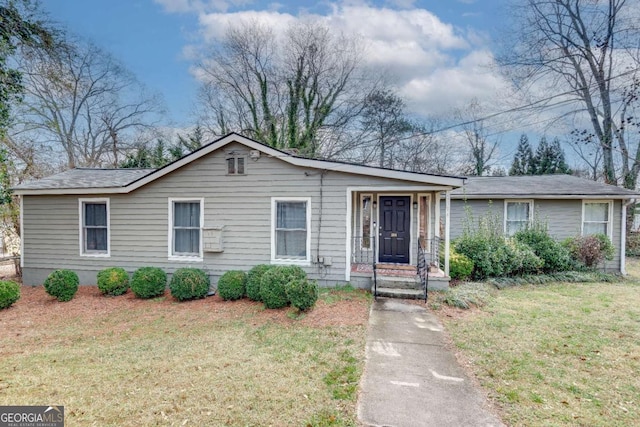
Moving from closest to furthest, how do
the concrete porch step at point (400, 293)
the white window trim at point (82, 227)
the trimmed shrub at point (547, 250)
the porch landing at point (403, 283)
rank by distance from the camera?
1. the concrete porch step at point (400, 293)
2. the porch landing at point (403, 283)
3. the white window trim at point (82, 227)
4. the trimmed shrub at point (547, 250)

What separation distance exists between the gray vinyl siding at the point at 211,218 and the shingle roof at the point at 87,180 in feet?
1.21

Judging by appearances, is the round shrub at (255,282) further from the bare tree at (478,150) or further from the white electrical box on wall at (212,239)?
the bare tree at (478,150)

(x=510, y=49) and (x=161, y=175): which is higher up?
(x=510, y=49)

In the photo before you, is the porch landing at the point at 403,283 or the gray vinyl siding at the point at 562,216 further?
the gray vinyl siding at the point at 562,216

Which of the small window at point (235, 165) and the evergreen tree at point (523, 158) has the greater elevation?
the evergreen tree at point (523, 158)

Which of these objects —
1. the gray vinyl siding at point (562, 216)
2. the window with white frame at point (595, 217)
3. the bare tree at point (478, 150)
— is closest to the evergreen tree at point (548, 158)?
the bare tree at point (478, 150)

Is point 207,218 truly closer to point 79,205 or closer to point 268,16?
point 79,205

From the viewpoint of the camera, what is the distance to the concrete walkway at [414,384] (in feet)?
10.5

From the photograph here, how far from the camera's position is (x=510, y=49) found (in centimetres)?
1916

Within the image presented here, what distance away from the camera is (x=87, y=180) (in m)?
10.0

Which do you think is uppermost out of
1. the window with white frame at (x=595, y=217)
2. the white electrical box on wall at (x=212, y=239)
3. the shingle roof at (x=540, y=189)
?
the shingle roof at (x=540, y=189)

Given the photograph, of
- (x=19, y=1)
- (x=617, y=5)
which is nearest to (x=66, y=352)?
(x=19, y=1)

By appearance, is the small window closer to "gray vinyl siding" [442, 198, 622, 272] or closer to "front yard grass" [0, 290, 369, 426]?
"front yard grass" [0, 290, 369, 426]

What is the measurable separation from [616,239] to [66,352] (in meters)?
16.1
